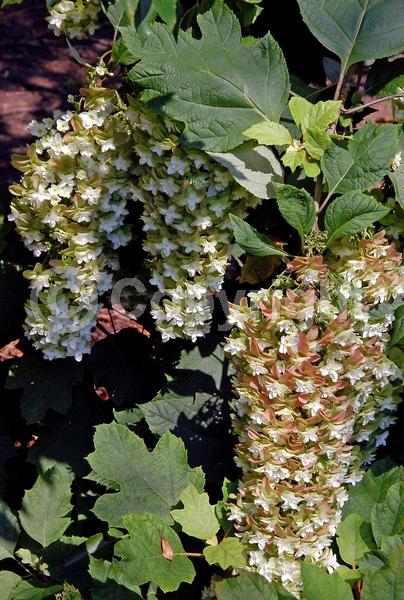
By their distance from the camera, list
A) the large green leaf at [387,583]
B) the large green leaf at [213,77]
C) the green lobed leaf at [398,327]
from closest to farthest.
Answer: the large green leaf at [387,583]
the large green leaf at [213,77]
the green lobed leaf at [398,327]

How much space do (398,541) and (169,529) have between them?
0.47 meters

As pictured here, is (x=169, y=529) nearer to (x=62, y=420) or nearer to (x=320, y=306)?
(x=320, y=306)

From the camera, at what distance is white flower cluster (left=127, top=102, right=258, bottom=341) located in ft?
5.38

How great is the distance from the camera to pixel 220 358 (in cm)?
204

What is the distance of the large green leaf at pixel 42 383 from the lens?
81.0 inches

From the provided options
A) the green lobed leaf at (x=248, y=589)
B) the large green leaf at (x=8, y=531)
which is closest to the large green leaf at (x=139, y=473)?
the large green leaf at (x=8, y=531)

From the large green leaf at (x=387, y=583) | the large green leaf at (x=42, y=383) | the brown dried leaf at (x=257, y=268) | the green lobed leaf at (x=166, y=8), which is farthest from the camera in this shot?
the large green leaf at (x=42, y=383)

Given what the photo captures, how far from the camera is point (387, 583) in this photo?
3.71ft

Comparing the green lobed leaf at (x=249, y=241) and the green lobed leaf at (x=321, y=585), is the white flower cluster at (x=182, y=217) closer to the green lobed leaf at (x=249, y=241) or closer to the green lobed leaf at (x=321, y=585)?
the green lobed leaf at (x=249, y=241)

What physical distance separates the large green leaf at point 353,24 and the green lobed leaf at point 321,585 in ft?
3.23

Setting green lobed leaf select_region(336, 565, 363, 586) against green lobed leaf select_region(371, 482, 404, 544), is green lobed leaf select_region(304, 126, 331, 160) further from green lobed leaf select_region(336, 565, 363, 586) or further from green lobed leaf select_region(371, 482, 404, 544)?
green lobed leaf select_region(336, 565, 363, 586)

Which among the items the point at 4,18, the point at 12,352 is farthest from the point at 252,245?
the point at 4,18

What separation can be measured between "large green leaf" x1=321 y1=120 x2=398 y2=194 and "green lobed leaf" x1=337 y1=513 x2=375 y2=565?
63cm

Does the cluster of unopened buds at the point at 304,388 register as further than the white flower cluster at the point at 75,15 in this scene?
No
